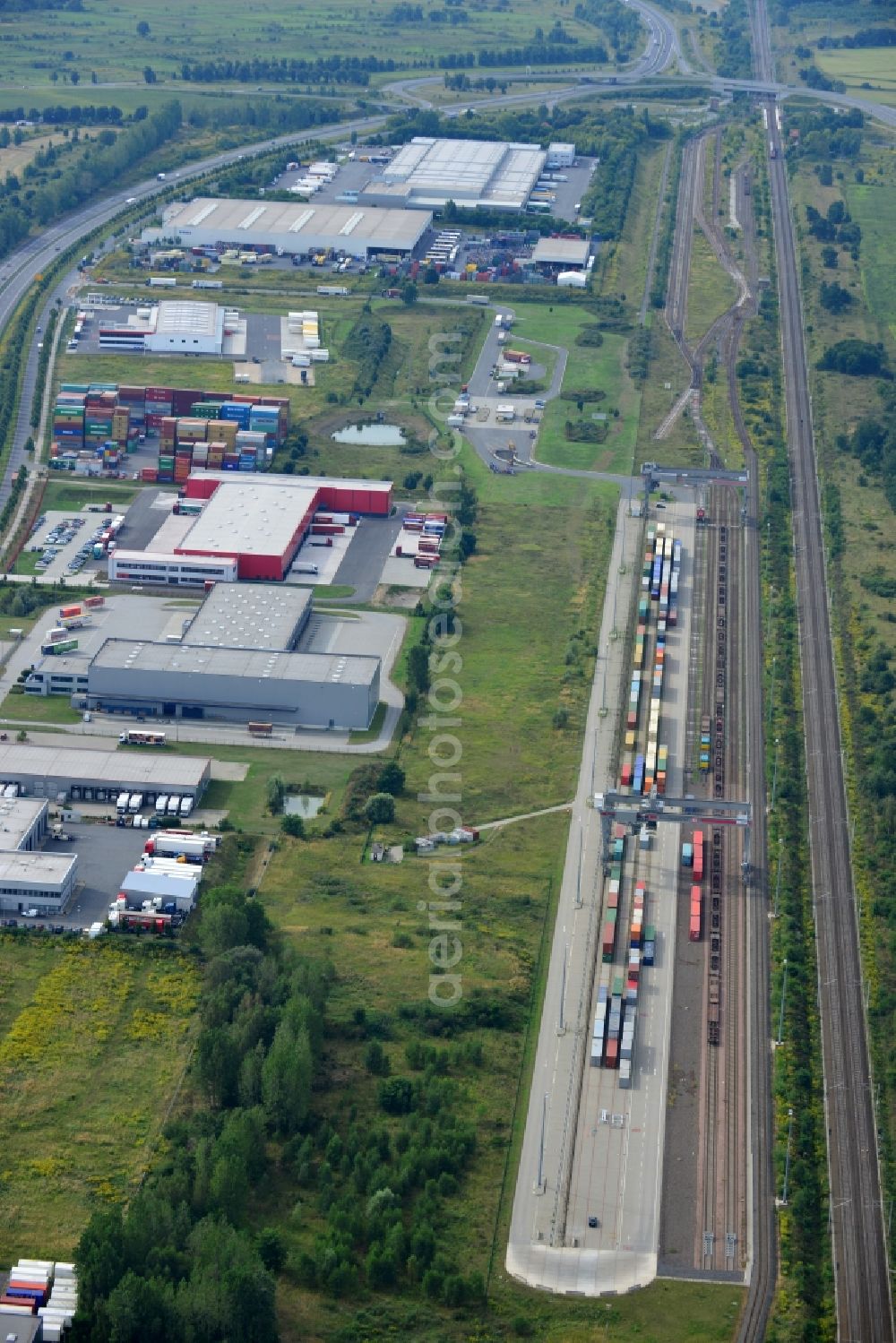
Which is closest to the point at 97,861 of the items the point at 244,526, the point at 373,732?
the point at 373,732

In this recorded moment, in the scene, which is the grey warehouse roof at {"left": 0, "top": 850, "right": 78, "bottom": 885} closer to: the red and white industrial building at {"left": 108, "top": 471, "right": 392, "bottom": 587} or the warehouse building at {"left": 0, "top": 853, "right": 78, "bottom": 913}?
the warehouse building at {"left": 0, "top": 853, "right": 78, "bottom": 913}

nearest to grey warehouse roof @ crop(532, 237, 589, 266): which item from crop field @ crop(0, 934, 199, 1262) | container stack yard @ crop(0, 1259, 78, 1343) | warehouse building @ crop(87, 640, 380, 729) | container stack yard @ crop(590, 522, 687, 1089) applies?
container stack yard @ crop(590, 522, 687, 1089)

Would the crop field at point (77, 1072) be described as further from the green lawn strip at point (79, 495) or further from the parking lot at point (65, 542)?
the green lawn strip at point (79, 495)

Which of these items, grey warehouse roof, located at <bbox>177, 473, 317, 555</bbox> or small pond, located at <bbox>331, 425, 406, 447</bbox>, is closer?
grey warehouse roof, located at <bbox>177, 473, 317, 555</bbox>

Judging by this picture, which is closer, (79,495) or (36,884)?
(36,884)

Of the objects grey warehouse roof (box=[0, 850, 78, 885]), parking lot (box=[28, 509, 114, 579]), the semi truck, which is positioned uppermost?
grey warehouse roof (box=[0, 850, 78, 885])

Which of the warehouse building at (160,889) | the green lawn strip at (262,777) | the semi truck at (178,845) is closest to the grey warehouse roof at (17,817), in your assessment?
the semi truck at (178,845)

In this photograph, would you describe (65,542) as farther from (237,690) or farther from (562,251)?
(562,251)
